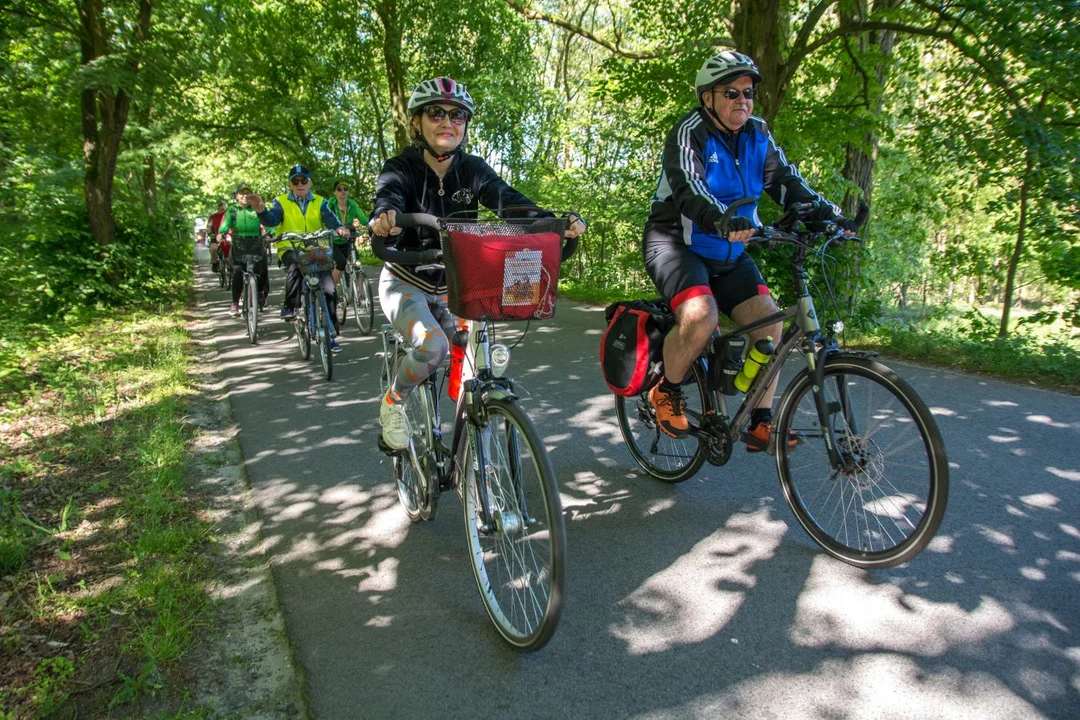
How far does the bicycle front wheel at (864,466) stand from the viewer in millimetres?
2873

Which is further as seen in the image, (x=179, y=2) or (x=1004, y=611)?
(x=179, y=2)

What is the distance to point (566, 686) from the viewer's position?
2.53 m

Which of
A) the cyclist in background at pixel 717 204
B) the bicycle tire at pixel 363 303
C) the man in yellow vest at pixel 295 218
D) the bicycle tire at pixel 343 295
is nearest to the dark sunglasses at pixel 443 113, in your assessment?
the cyclist in background at pixel 717 204

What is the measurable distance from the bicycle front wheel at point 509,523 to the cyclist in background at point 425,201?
67 cm

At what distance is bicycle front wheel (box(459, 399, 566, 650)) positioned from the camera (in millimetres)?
2656

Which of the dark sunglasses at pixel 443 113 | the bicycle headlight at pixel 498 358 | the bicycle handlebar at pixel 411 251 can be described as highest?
the dark sunglasses at pixel 443 113

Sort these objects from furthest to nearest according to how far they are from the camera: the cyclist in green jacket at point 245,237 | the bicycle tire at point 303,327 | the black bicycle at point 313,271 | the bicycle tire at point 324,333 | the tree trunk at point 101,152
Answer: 1. the tree trunk at point 101,152
2. the cyclist in green jacket at point 245,237
3. the bicycle tire at point 303,327
4. the black bicycle at point 313,271
5. the bicycle tire at point 324,333

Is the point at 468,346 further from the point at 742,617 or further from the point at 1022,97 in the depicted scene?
the point at 1022,97

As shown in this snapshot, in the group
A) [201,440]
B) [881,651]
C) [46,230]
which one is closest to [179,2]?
[46,230]

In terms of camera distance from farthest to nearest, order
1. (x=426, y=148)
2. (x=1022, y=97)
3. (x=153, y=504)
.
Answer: (x=1022, y=97) < (x=153, y=504) < (x=426, y=148)

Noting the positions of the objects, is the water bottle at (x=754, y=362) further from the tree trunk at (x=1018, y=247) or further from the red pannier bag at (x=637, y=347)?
the tree trunk at (x=1018, y=247)

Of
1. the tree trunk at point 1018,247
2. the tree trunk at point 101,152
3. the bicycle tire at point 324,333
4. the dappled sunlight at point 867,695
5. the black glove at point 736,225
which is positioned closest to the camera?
the dappled sunlight at point 867,695

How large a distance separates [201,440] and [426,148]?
3.26 meters

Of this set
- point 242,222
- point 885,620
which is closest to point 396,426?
point 885,620
